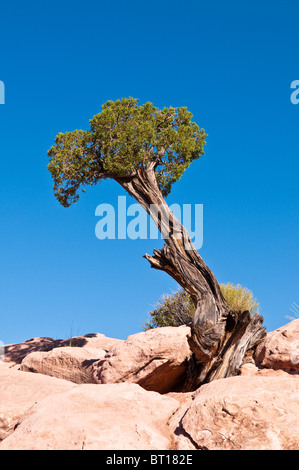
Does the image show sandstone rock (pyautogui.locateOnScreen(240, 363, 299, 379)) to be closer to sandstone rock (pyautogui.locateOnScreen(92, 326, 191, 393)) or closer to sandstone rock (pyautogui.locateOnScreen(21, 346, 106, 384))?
sandstone rock (pyautogui.locateOnScreen(92, 326, 191, 393))

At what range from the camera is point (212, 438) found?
21.1 ft

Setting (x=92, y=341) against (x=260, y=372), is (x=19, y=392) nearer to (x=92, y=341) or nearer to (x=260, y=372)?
(x=260, y=372)

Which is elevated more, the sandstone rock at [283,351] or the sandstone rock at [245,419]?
the sandstone rock at [283,351]

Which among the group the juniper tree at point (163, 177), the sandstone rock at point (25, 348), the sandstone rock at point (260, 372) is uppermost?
the juniper tree at point (163, 177)

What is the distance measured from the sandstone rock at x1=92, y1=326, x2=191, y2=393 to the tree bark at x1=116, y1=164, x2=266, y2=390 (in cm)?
42

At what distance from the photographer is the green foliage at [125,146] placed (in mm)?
14836

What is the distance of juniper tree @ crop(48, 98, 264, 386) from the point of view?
12.8 m

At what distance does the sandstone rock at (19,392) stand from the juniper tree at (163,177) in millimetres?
4012

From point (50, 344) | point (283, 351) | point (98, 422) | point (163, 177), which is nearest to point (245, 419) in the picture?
point (98, 422)

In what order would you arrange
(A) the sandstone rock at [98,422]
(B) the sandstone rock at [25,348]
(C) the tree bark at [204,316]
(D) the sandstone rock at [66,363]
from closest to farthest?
1. (A) the sandstone rock at [98,422]
2. (C) the tree bark at [204,316]
3. (D) the sandstone rock at [66,363]
4. (B) the sandstone rock at [25,348]

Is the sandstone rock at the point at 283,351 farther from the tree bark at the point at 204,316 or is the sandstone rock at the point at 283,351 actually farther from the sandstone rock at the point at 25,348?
the sandstone rock at the point at 25,348

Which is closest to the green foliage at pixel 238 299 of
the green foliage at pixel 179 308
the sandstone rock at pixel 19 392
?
the green foliage at pixel 179 308

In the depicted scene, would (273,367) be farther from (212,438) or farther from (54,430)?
(54,430)

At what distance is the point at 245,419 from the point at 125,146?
33.2 feet
